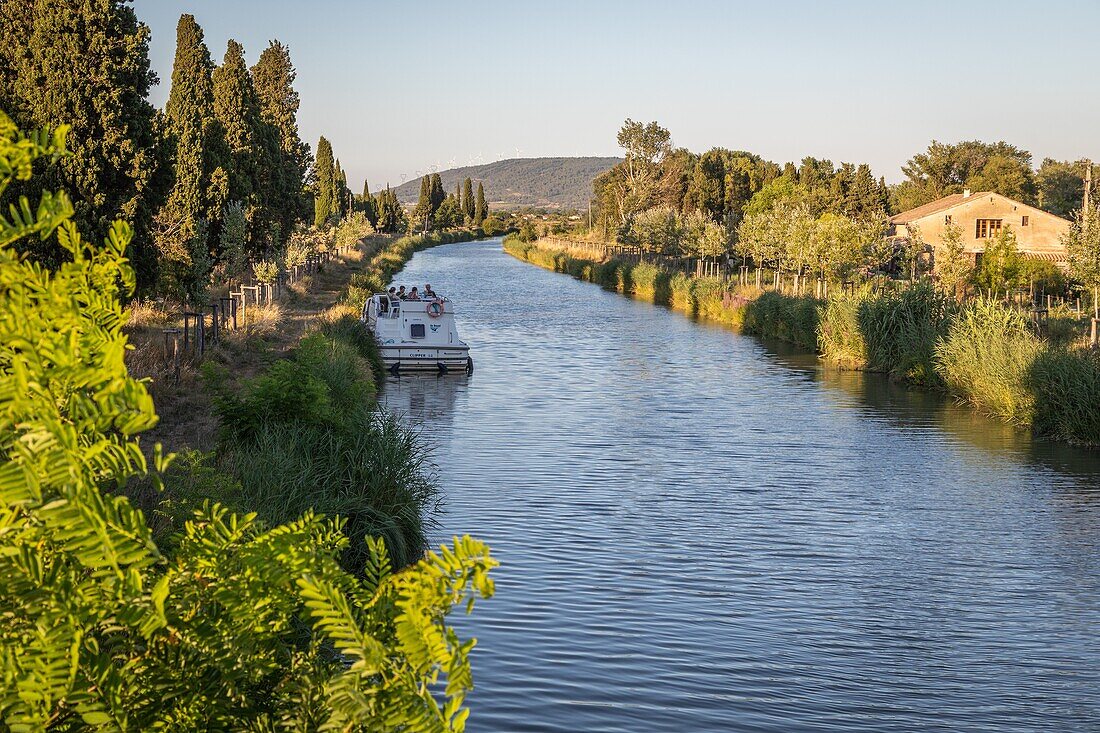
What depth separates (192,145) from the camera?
29594 millimetres

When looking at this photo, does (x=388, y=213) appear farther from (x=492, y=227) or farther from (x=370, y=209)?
(x=492, y=227)

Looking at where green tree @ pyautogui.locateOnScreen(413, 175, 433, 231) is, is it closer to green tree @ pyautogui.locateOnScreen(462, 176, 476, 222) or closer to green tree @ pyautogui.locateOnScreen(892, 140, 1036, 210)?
green tree @ pyautogui.locateOnScreen(462, 176, 476, 222)

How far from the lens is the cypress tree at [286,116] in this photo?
141 ft

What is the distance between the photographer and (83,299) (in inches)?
106

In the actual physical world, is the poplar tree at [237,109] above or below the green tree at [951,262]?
above

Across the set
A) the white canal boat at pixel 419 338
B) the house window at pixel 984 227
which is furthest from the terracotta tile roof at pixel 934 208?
the white canal boat at pixel 419 338

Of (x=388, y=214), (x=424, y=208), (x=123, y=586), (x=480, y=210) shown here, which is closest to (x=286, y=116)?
(x=123, y=586)

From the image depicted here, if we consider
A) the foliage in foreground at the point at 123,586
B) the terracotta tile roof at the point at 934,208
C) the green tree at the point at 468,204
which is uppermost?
the green tree at the point at 468,204

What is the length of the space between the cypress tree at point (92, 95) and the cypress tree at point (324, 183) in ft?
176

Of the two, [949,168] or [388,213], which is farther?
Result: [388,213]

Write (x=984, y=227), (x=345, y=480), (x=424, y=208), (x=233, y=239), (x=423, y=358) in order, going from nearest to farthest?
(x=345, y=480) → (x=423, y=358) → (x=233, y=239) → (x=984, y=227) → (x=424, y=208)

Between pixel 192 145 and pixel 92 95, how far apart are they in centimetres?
1117

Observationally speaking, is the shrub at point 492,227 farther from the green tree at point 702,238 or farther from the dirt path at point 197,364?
the dirt path at point 197,364

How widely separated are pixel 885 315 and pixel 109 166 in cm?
2002
